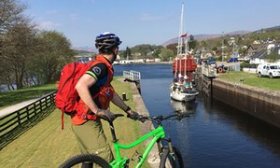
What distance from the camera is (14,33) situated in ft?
122

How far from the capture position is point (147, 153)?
543 cm

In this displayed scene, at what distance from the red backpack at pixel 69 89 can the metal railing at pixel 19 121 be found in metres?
11.4

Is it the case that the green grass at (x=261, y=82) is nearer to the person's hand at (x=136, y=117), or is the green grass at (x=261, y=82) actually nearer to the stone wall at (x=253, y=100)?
the stone wall at (x=253, y=100)

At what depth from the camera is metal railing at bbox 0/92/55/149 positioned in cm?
1740

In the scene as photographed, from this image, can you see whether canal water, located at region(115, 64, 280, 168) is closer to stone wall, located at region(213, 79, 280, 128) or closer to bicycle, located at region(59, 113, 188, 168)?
stone wall, located at region(213, 79, 280, 128)

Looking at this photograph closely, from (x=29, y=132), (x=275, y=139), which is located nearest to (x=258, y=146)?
(x=275, y=139)

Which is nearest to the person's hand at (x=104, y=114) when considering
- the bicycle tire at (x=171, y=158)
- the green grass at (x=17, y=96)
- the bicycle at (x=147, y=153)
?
the bicycle at (x=147, y=153)

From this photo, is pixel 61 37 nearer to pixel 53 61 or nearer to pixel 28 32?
pixel 53 61

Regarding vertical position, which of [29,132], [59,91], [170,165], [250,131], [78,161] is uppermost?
[59,91]

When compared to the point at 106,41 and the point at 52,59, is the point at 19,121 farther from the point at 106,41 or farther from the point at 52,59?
the point at 52,59

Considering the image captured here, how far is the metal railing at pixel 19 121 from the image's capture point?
17.4 meters

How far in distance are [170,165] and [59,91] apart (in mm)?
1874

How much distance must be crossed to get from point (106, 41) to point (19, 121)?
53.3ft

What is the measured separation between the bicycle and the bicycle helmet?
2.74 ft
